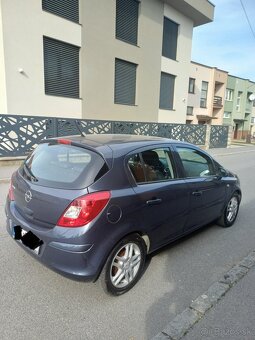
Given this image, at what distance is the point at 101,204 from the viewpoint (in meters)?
2.44

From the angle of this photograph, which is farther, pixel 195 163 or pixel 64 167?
pixel 195 163

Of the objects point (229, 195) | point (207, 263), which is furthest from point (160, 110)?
point (207, 263)

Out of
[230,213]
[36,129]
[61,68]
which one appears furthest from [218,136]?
[230,213]

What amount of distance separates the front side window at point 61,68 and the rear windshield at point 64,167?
32.1ft

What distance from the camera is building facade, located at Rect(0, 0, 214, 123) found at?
418 inches

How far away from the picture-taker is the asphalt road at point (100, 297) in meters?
2.28

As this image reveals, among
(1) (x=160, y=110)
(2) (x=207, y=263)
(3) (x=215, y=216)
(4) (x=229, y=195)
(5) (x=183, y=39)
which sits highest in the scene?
(5) (x=183, y=39)

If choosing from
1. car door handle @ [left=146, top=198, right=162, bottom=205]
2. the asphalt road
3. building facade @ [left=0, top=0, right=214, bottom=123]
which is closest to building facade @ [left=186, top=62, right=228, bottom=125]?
building facade @ [left=0, top=0, right=214, bottom=123]

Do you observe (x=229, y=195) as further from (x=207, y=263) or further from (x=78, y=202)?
(x=78, y=202)

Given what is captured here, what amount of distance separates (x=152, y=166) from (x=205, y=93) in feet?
95.2

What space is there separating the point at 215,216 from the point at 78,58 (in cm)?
1124

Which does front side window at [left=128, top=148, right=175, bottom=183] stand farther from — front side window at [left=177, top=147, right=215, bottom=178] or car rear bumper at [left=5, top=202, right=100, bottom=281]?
car rear bumper at [left=5, top=202, right=100, bottom=281]

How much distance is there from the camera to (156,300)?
2701 millimetres

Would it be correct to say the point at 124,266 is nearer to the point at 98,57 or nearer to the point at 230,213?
the point at 230,213
